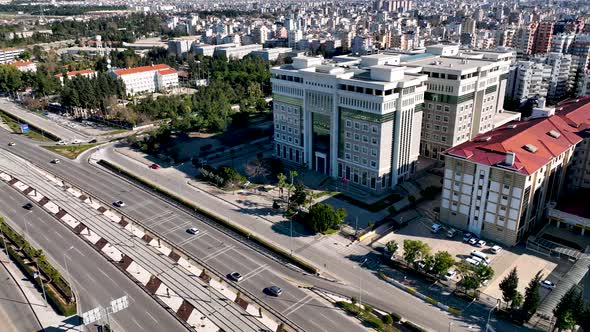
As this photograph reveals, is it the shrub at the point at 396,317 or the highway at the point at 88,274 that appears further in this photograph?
the highway at the point at 88,274

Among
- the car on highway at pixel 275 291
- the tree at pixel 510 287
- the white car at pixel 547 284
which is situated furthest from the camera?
the white car at pixel 547 284

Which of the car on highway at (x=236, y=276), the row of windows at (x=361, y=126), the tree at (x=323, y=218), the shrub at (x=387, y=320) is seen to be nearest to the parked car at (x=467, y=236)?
the tree at (x=323, y=218)

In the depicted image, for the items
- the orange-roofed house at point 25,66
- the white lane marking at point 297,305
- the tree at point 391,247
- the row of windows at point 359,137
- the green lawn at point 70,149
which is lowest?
the white lane marking at point 297,305

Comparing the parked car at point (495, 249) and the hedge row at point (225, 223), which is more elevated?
the hedge row at point (225, 223)

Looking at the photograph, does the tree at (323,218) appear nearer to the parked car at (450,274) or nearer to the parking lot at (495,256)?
the parking lot at (495,256)

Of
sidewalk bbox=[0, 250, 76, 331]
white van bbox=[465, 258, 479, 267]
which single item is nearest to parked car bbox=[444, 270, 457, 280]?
white van bbox=[465, 258, 479, 267]

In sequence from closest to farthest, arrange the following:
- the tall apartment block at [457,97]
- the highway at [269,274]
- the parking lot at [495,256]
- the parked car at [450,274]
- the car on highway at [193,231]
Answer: the highway at [269,274] → the parked car at [450,274] → the parking lot at [495,256] → the car on highway at [193,231] → the tall apartment block at [457,97]

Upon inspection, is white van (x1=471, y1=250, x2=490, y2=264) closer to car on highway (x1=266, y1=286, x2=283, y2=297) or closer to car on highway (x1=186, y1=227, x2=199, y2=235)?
car on highway (x1=266, y1=286, x2=283, y2=297)
